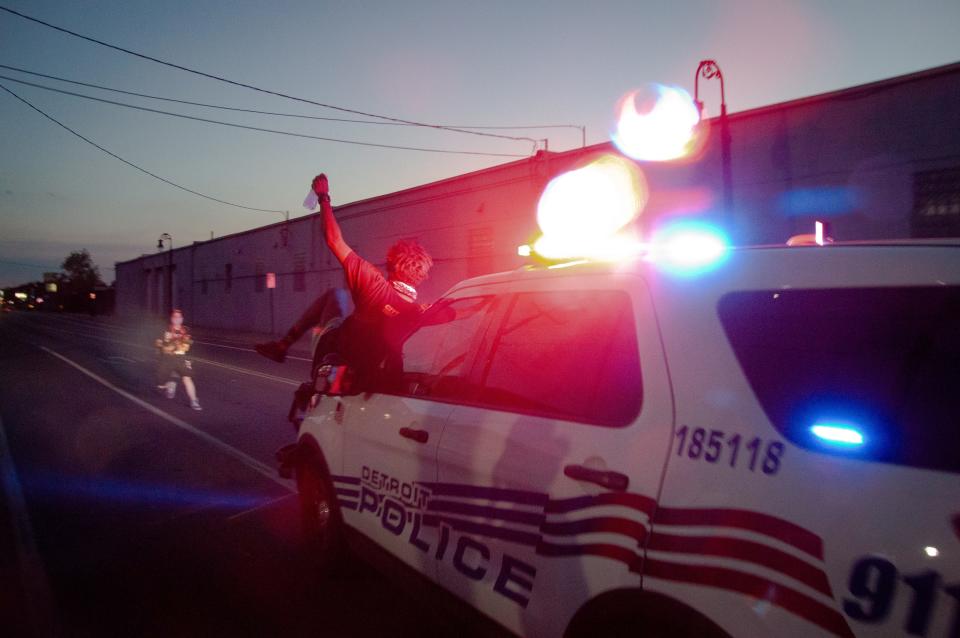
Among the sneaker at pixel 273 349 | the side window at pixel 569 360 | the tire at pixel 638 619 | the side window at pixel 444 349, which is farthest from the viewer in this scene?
the sneaker at pixel 273 349

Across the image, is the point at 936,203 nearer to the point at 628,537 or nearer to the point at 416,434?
the point at 416,434

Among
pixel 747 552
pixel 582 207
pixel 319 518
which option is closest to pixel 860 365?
pixel 747 552

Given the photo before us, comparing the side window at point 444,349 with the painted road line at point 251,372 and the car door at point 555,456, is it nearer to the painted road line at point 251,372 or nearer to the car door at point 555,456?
the car door at point 555,456

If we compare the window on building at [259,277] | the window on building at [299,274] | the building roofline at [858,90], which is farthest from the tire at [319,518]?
the window on building at [259,277]

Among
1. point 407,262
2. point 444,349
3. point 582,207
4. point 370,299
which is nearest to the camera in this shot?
point 582,207

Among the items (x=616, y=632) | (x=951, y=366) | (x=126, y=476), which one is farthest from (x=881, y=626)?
(x=126, y=476)

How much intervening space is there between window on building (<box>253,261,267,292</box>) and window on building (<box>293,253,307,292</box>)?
470 cm

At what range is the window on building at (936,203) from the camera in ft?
42.6

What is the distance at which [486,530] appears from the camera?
256cm

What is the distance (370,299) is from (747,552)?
2988 millimetres

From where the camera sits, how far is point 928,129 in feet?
43.4

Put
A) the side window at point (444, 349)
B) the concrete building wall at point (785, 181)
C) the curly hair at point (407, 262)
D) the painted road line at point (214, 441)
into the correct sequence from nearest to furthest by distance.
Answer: the side window at point (444, 349) → the curly hair at point (407, 262) → the painted road line at point (214, 441) → the concrete building wall at point (785, 181)

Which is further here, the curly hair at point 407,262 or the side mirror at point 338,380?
the curly hair at point 407,262

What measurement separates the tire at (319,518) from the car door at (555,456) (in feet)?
4.47
